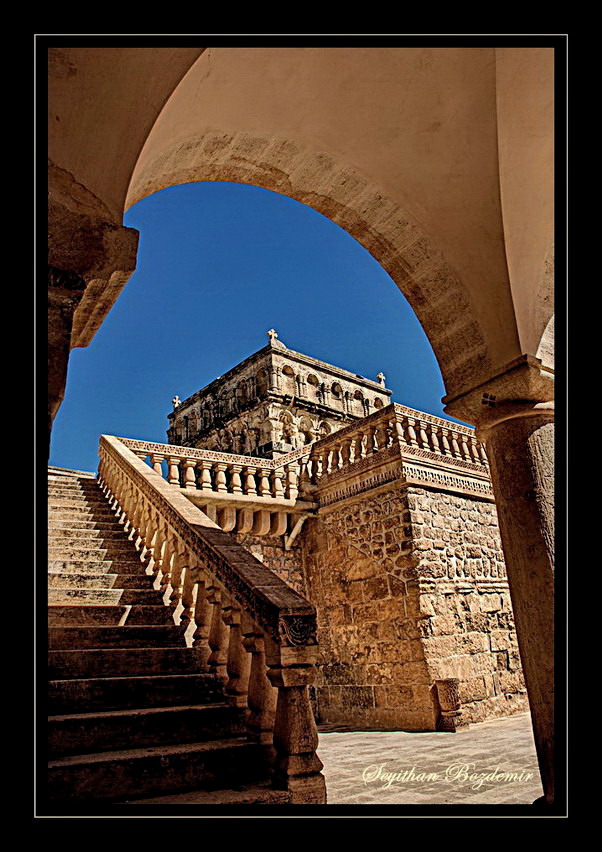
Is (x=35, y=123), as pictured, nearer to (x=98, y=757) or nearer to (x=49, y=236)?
(x=49, y=236)

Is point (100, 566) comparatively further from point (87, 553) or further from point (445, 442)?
point (445, 442)

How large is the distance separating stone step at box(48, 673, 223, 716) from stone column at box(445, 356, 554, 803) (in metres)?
1.90

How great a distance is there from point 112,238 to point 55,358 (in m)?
0.50

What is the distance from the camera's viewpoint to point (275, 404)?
19312 millimetres

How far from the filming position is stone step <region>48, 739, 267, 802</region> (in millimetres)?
2637

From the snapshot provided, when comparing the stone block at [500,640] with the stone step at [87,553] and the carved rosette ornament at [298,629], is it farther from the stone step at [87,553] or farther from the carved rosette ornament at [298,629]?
the carved rosette ornament at [298,629]

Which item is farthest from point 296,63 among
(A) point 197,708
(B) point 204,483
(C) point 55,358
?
(B) point 204,483

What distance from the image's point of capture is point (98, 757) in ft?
9.25

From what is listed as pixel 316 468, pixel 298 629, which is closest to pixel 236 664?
pixel 298 629

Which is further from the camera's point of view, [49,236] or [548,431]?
[548,431]

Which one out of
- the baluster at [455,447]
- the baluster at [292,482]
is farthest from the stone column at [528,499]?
the baluster at [292,482]

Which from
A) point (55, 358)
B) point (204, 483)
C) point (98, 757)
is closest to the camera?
point (55, 358)

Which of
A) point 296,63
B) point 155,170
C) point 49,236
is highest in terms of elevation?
point 296,63

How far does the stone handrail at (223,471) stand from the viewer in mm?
8328
